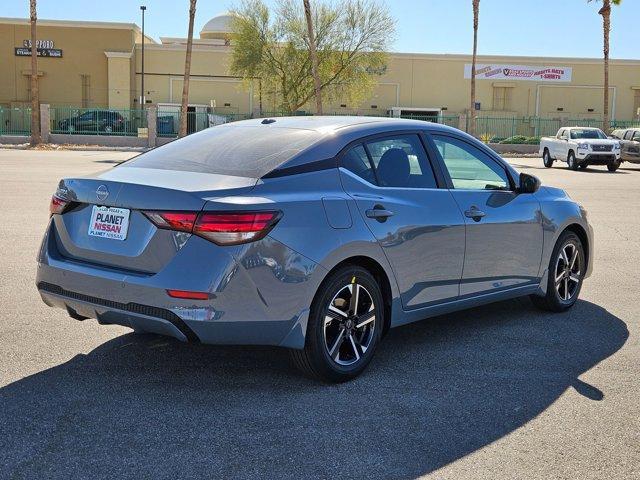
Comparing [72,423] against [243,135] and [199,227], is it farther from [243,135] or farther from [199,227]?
[243,135]

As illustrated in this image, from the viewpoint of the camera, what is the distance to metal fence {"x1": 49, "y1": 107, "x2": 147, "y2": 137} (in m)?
47.0

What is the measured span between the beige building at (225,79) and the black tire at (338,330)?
5276 centimetres

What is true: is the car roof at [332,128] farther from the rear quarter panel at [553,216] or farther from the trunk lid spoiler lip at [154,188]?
the rear quarter panel at [553,216]

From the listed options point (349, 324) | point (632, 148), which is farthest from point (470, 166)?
point (632, 148)

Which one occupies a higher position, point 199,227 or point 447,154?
point 447,154

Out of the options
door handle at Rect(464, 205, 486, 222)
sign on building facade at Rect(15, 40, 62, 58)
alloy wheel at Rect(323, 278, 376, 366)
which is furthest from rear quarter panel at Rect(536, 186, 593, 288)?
sign on building facade at Rect(15, 40, 62, 58)

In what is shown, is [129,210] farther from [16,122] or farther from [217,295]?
[16,122]

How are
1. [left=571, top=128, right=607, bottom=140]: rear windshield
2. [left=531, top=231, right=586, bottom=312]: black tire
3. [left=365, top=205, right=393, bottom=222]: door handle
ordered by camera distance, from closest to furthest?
[left=365, top=205, right=393, bottom=222]: door handle
[left=531, top=231, right=586, bottom=312]: black tire
[left=571, top=128, right=607, bottom=140]: rear windshield

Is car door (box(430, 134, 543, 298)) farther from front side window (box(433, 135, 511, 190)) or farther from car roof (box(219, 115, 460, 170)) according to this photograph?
car roof (box(219, 115, 460, 170))

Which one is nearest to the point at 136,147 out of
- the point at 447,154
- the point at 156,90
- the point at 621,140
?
the point at 156,90

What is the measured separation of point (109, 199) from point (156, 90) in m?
57.6

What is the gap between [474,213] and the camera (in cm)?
560

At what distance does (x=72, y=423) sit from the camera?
4.01 metres

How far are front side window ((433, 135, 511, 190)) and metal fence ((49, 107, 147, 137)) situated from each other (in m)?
43.1
